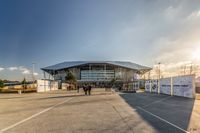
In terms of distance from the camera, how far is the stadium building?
437 feet

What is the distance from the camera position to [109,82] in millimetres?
132875

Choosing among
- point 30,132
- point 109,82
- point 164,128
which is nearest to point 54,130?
point 30,132

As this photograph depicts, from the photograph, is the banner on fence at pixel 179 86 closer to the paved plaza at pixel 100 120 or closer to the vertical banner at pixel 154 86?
the vertical banner at pixel 154 86

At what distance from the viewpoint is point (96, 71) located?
134375 millimetres

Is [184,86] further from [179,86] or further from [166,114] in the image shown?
[166,114]

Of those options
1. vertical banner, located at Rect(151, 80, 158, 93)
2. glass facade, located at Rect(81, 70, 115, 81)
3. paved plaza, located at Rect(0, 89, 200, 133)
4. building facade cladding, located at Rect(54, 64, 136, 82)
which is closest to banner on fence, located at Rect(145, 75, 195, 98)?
vertical banner, located at Rect(151, 80, 158, 93)

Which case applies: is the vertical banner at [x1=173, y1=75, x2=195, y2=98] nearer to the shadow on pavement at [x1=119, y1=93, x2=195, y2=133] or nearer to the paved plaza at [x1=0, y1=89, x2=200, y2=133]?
the shadow on pavement at [x1=119, y1=93, x2=195, y2=133]

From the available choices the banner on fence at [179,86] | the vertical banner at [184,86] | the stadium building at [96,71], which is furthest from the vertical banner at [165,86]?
the stadium building at [96,71]

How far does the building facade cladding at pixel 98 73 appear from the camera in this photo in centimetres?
13388

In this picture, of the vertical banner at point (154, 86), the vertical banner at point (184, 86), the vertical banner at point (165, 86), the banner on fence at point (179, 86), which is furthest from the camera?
the vertical banner at point (154, 86)

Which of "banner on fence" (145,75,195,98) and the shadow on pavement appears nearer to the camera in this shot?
the shadow on pavement

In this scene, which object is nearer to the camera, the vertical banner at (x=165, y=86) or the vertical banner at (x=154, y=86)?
the vertical banner at (x=165, y=86)

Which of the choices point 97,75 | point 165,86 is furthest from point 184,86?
point 97,75

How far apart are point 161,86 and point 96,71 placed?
92.5 metres
